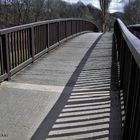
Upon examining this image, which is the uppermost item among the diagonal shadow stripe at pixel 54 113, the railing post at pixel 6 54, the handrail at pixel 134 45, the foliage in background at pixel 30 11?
the foliage in background at pixel 30 11

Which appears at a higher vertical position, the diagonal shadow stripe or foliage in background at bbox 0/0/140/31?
foliage in background at bbox 0/0/140/31

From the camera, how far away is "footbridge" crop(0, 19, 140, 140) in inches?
141

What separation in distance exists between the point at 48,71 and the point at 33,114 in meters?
2.71

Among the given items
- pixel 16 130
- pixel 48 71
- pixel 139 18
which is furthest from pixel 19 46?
pixel 139 18

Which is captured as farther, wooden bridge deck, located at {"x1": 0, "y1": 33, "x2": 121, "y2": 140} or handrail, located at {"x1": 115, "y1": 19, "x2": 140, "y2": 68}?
wooden bridge deck, located at {"x1": 0, "y1": 33, "x2": 121, "y2": 140}

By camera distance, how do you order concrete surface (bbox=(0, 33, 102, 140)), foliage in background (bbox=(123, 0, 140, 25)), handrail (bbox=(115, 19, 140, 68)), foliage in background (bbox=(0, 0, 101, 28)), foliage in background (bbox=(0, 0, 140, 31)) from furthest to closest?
foliage in background (bbox=(123, 0, 140, 25)) → foliage in background (bbox=(0, 0, 140, 31)) → foliage in background (bbox=(0, 0, 101, 28)) → concrete surface (bbox=(0, 33, 102, 140)) → handrail (bbox=(115, 19, 140, 68))

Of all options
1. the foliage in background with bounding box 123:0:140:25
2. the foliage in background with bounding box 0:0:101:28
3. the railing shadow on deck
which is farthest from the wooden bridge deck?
the foliage in background with bounding box 123:0:140:25

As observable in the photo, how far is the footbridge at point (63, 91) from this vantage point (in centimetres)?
358

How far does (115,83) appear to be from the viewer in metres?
5.84

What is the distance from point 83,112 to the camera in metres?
4.34

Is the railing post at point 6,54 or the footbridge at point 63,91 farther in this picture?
the railing post at point 6,54

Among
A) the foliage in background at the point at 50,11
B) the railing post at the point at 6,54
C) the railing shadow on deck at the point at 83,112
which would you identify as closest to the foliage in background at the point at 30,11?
the foliage in background at the point at 50,11

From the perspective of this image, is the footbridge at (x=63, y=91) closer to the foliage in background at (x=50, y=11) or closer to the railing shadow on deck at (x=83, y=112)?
the railing shadow on deck at (x=83, y=112)

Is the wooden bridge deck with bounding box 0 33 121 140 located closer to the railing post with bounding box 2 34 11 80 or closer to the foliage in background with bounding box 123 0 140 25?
the railing post with bounding box 2 34 11 80
